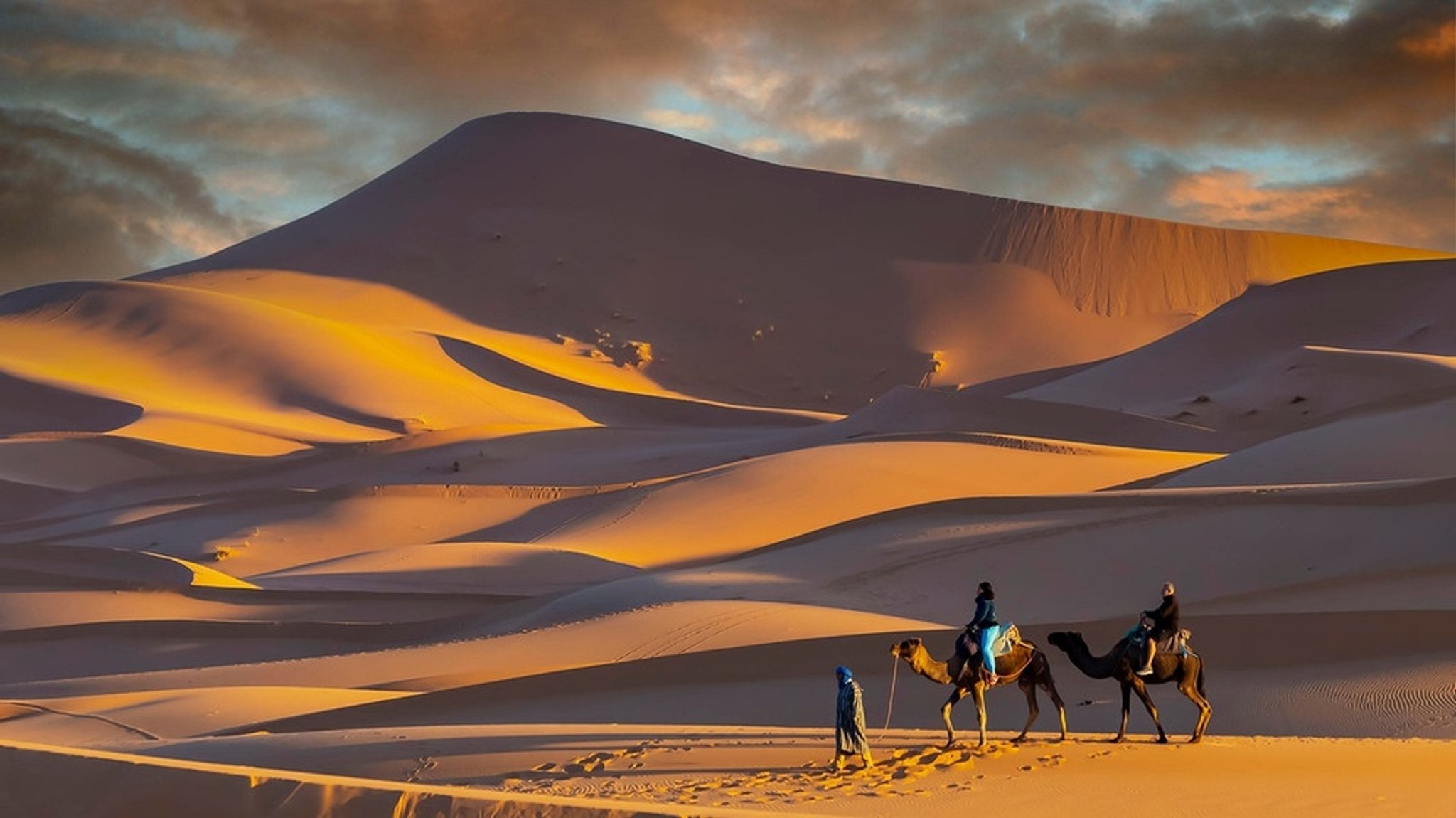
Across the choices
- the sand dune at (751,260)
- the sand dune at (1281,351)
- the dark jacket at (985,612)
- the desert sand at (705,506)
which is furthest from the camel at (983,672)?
the sand dune at (751,260)

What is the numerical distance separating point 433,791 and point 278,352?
59.1 meters

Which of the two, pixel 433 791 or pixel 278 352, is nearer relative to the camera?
pixel 433 791

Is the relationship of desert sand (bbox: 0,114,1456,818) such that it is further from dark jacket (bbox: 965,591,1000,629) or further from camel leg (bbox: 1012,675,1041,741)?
dark jacket (bbox: 965,591,1000,629)

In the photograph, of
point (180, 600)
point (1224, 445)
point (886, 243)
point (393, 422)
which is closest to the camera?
point (180, 600)

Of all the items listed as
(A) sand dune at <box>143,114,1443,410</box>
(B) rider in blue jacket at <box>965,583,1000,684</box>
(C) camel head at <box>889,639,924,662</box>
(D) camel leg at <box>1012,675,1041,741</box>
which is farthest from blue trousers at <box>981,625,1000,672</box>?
(A) sand dune at <box>143,114,1443,410</box>

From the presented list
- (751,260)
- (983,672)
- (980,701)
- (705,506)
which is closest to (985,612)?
(983,672)

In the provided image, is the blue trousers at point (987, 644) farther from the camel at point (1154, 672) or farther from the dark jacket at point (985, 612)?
the camel at point (1154, 672)

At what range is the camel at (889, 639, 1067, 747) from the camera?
40.6 feet

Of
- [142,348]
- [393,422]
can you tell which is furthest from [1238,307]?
[142,348]

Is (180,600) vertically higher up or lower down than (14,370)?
lower down

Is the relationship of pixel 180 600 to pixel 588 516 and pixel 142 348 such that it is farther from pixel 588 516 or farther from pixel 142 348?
pixel 142 348

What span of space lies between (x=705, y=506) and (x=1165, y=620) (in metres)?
25.2

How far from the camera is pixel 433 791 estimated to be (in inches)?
401

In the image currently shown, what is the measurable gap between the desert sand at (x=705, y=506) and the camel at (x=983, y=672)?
0.41m
